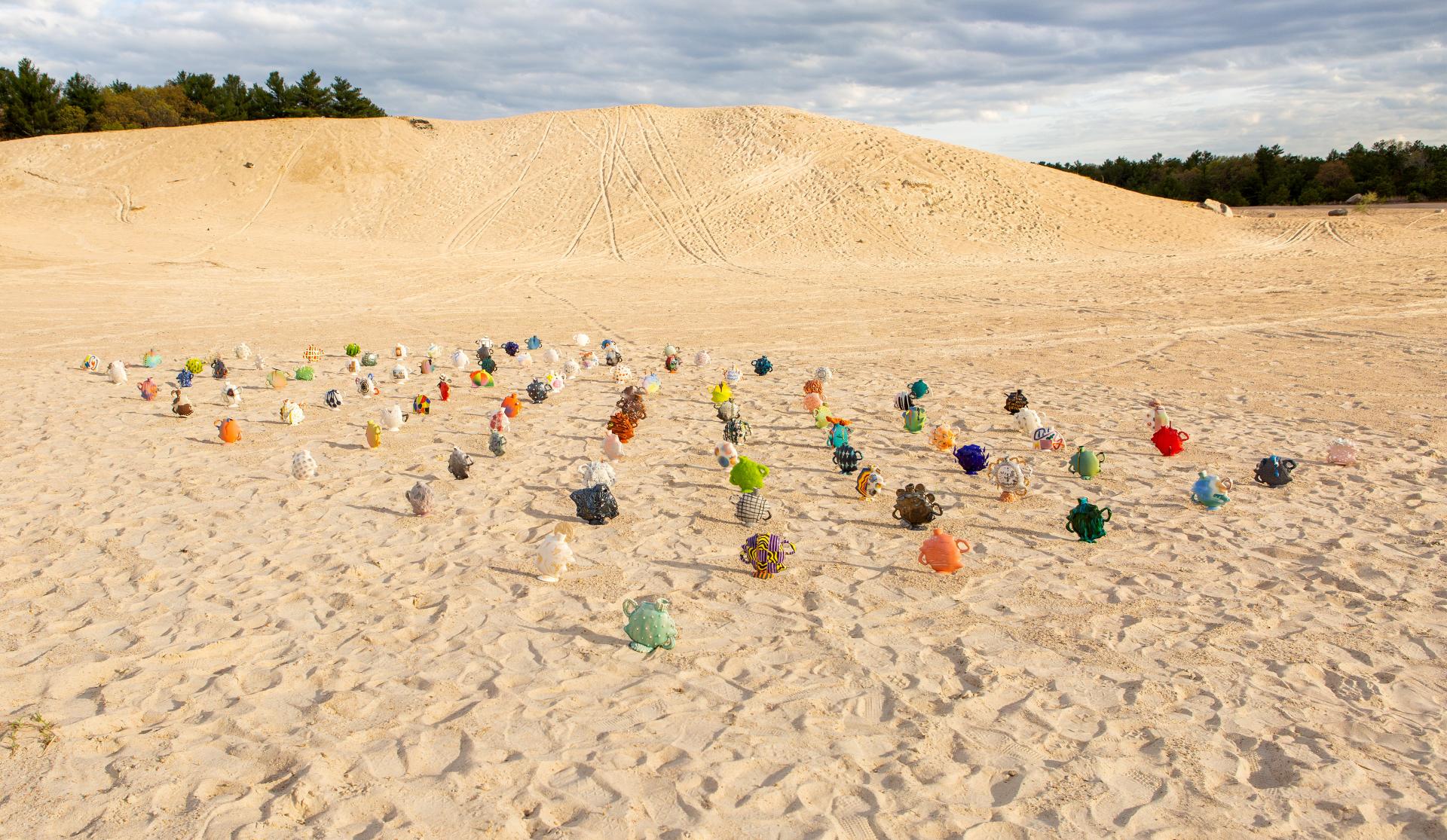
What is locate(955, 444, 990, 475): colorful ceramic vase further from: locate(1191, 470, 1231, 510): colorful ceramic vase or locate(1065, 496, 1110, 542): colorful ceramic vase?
locate(1191, 470, 1231, 510): colorful ceramic vase

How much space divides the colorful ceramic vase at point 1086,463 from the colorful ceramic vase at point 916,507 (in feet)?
6.31

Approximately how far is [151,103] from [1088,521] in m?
67.8

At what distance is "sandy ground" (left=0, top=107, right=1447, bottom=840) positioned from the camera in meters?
3.99

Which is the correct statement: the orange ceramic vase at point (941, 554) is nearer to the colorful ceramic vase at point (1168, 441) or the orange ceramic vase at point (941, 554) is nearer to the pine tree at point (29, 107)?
the colorful ceramic vase at point (1168, 441)

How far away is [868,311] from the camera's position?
65.2 feet

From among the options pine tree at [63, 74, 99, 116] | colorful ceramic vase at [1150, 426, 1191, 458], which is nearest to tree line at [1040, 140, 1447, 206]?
colorful ceramic vase at [1150, 426, 1191, 458]

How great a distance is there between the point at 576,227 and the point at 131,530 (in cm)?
2983

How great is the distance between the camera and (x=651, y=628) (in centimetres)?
516

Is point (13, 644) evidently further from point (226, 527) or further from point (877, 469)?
point (877, 469)

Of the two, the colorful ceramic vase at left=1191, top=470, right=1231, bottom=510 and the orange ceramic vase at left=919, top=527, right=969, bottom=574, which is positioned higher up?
the colorful ceramic vase at left=1191, top=470, right=1231, bottom=510

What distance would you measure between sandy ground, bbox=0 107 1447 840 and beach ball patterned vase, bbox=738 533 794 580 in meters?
0.17

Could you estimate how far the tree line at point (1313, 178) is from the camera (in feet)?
172

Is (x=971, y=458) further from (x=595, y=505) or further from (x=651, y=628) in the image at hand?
(x=651, y=628)

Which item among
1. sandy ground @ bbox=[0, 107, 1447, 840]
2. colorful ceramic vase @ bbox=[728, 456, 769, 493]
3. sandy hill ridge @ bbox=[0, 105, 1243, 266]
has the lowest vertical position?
sandy ground @ bbox=[0, 107, 1447, 840]
